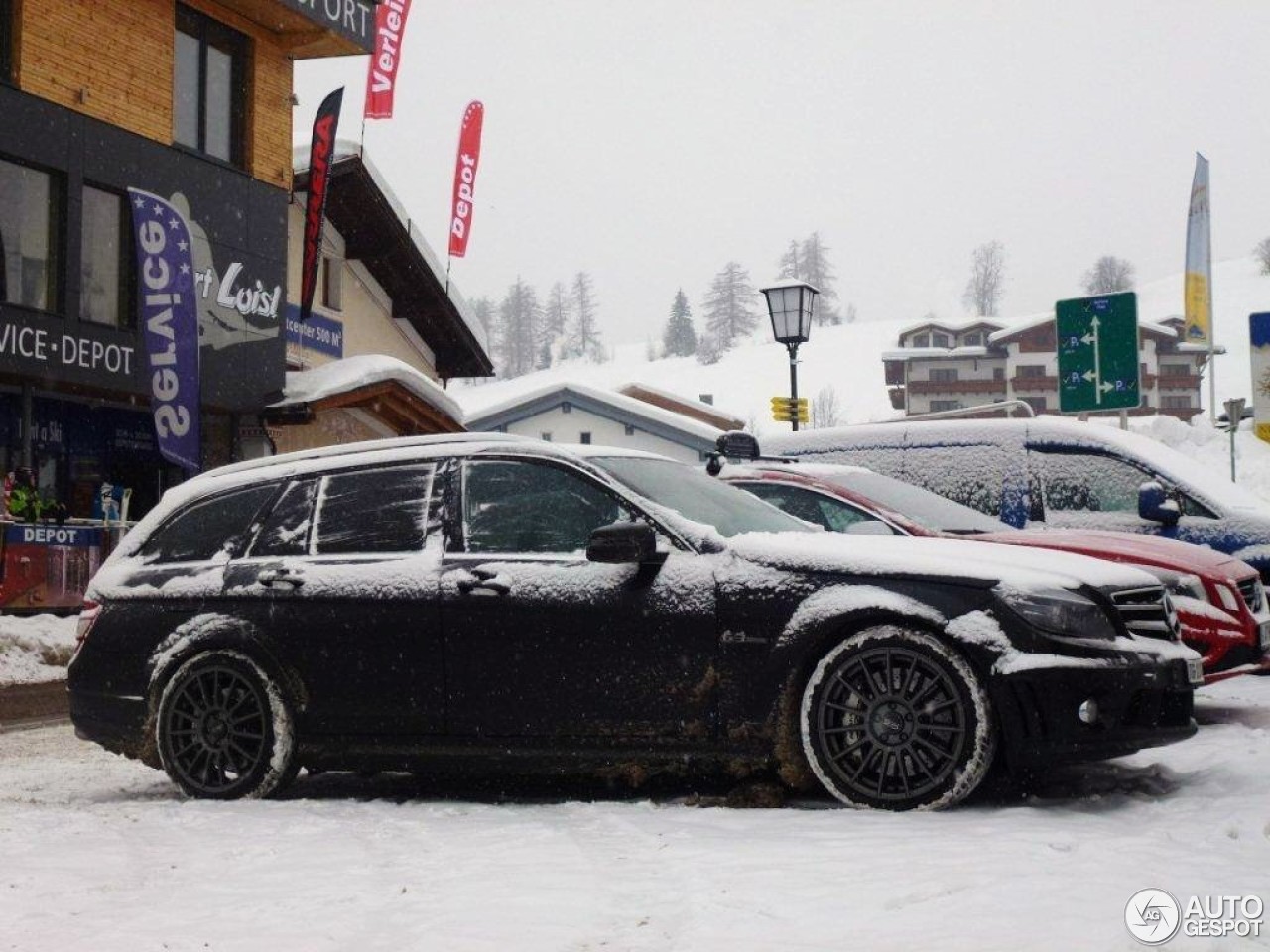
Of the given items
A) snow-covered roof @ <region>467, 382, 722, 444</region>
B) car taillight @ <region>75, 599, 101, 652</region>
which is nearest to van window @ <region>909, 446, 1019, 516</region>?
car taillight @ <region>75, 599, 101, 652</region>

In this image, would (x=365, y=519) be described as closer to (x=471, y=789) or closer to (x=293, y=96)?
(x=471, y=789)

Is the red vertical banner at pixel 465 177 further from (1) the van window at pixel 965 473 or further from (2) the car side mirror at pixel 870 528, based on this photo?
(2) the car side mirror at pixel 870 528

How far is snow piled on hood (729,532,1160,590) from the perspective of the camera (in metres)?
5.79

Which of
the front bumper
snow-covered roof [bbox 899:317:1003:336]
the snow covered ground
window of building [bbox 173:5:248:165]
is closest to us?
the snow covered ground

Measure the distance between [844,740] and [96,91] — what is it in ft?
59.7

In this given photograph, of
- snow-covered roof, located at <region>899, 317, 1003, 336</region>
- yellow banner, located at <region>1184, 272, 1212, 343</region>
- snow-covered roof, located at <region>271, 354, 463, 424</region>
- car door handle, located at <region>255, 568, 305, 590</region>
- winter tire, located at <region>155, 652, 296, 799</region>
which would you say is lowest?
winter tire, located at <region>155, 652, 296, 799</region>

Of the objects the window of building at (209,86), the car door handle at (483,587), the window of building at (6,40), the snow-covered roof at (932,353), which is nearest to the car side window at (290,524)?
the car door handle at (483,587)

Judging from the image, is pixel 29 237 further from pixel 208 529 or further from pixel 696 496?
pixel 696 496

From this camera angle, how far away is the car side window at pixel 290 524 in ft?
22.8

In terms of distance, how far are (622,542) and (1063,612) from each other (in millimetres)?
1713

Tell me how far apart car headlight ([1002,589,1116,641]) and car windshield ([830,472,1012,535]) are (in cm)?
310

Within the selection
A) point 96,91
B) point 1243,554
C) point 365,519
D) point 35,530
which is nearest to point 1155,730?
point 365,519

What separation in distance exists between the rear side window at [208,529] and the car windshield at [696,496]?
1.76 m

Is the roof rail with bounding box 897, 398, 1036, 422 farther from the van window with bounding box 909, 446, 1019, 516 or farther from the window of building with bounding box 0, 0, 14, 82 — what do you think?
the window of building with bounding box 0, 0, 14, 82
